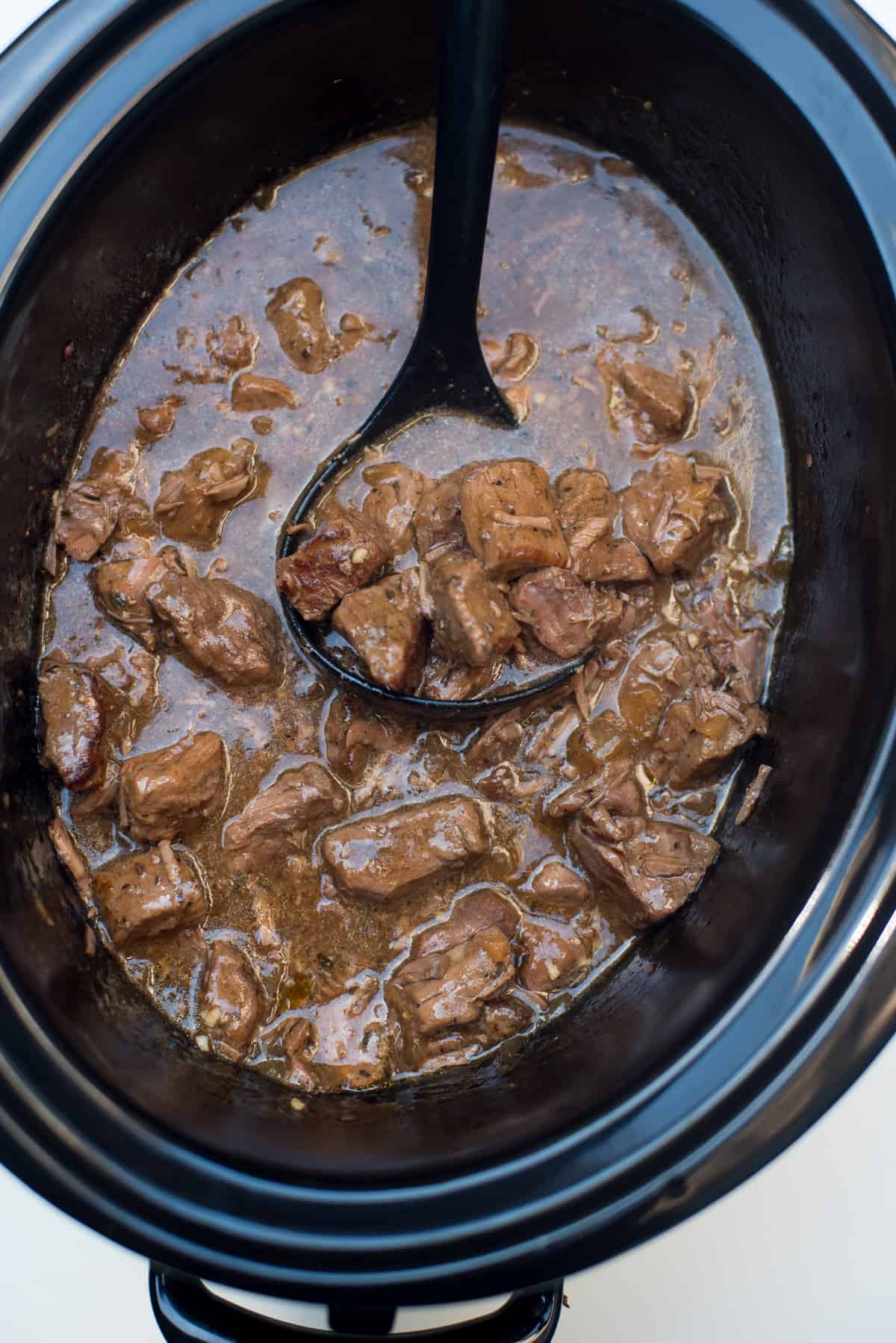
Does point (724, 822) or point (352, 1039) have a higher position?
point (724, 822)

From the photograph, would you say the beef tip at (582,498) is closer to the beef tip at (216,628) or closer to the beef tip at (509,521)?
the beef tip at (509,521)

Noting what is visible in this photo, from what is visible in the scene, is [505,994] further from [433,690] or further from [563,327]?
[563,327]

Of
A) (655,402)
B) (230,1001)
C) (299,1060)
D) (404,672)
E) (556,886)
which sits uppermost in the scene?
(655,402)

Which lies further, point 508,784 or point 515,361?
point 515,361

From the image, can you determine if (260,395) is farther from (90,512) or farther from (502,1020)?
(502,1020)

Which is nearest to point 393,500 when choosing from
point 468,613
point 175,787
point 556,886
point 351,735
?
point 468,613

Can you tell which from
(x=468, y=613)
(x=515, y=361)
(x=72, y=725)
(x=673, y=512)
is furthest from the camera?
(x=515, y=361)
